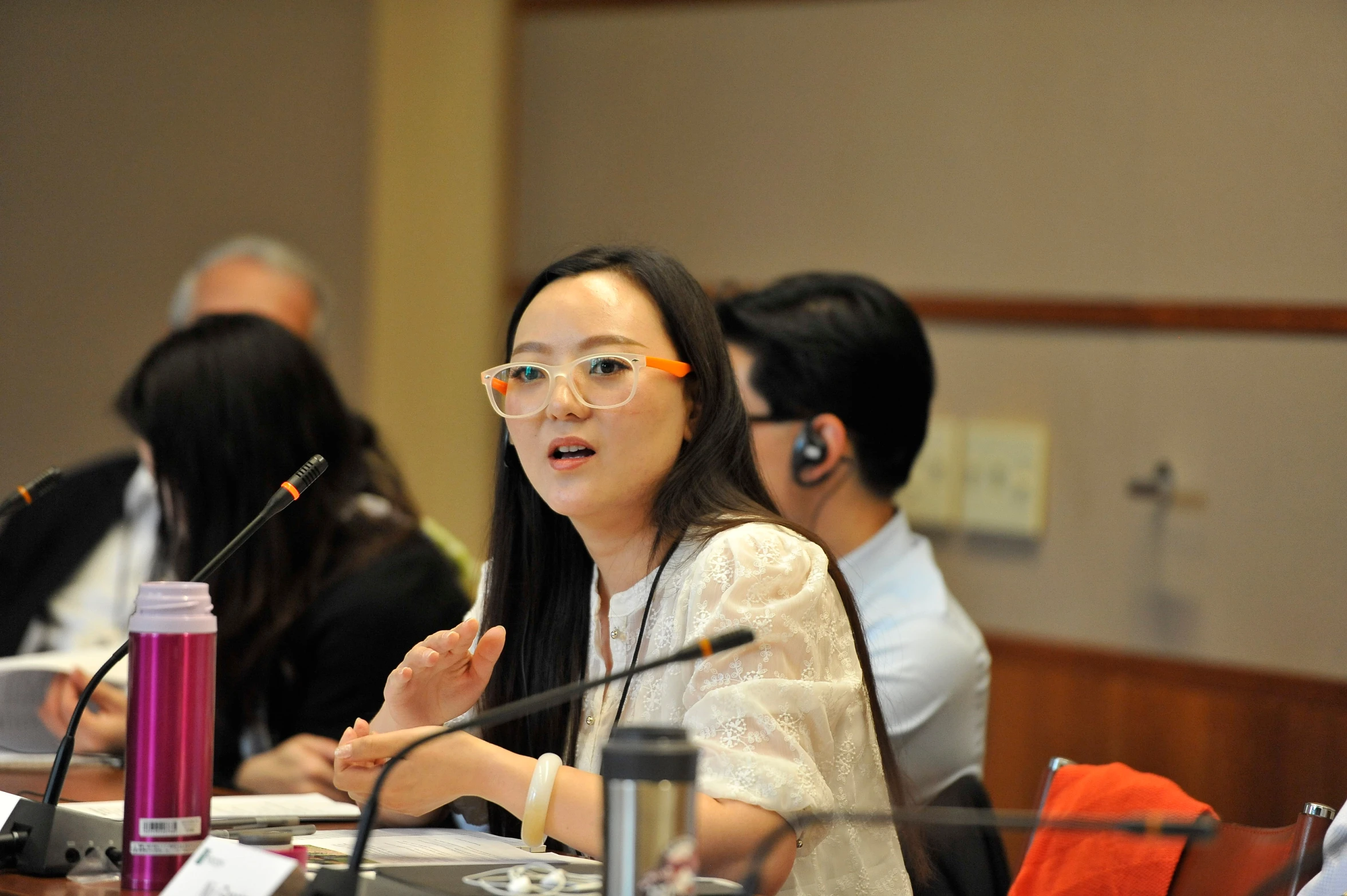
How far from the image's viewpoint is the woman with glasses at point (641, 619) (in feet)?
4.19

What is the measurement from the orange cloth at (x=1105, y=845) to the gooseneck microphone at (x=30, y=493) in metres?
1.14

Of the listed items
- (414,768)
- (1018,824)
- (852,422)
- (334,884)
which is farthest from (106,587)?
(1018,824)

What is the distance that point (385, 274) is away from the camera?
3.94 meters

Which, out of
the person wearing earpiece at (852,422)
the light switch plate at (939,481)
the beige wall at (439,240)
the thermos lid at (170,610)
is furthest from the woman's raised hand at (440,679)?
the beige wall at (439,240)

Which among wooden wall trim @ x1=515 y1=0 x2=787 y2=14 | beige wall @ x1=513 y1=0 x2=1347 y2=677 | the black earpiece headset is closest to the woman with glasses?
the black earpiece headset

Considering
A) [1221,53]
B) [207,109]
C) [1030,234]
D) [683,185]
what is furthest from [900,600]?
[207,109]

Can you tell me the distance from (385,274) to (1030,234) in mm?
1859

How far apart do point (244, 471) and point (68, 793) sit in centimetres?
75

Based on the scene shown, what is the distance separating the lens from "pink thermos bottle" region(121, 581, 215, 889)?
1175 millimetres

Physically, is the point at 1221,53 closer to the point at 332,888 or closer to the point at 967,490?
the point at 967,490

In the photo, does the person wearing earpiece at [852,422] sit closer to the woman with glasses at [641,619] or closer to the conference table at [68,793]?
the woman with glasses at [641,619]

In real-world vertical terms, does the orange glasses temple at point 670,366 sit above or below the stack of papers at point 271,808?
above

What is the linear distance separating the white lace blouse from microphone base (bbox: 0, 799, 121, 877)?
0.49 meters

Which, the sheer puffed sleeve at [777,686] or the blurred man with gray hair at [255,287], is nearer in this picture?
the sheer puffed sleeve at [777,686]
